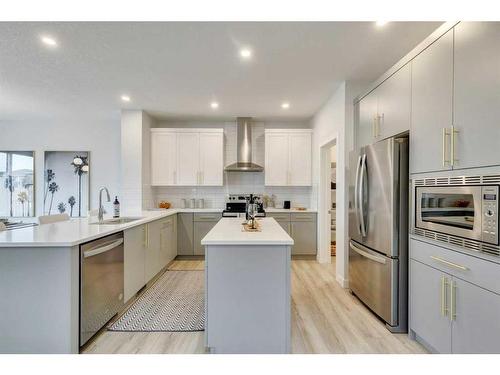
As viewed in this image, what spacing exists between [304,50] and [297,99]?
4.79 ft

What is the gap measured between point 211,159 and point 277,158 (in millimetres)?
1264

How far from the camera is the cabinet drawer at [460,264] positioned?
1.45 m

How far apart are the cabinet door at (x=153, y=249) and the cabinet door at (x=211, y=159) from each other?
1.53 meters

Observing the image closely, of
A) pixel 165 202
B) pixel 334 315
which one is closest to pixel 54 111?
pixel 165 202

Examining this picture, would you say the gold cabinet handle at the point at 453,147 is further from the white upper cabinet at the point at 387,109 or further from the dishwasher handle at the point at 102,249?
the dishwasher handle at the point at 102,249

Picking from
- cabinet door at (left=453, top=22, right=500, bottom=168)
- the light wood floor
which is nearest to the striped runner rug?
the light wood floor

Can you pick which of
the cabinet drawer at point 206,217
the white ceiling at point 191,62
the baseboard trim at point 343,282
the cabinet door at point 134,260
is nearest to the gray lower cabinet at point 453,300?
the baseboard trim at point 343,282

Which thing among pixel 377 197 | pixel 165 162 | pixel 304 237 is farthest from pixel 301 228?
pixel 165 162

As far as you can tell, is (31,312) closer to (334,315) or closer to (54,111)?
(334,315)

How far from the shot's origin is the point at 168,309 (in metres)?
2.80

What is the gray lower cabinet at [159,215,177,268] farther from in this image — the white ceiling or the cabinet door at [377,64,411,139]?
the cabinet door at [377,64,411,139]

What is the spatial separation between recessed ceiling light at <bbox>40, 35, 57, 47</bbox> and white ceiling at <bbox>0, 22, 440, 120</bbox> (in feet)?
0.14

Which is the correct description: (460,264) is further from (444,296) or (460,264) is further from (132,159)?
(132,159)

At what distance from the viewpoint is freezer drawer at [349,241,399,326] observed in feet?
7.59
